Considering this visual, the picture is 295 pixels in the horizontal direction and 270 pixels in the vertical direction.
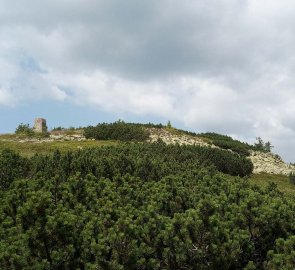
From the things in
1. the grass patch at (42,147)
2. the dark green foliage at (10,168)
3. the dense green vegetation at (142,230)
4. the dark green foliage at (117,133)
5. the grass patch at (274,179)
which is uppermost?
the dark green foliage at (117,133)

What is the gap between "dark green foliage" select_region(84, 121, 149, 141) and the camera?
34.3m

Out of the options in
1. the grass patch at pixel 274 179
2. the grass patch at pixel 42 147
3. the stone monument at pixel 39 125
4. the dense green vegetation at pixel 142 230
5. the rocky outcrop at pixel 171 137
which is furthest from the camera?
the stone monument at pixel 39 125

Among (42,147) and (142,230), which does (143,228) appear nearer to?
(142,230)

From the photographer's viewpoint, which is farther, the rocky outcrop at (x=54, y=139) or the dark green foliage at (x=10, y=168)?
the rocky outcrop at (x=54, y=139)

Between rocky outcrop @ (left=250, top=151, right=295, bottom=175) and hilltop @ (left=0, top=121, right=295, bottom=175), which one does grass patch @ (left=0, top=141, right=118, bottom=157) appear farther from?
rocky outcrop @ (left=250, top=151, right=295, bottom=175)

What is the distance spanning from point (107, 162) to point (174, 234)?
651cm

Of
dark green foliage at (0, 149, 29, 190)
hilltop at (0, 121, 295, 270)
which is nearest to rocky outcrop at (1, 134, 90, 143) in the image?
dark green foliage at (0, 149, 29, 190)

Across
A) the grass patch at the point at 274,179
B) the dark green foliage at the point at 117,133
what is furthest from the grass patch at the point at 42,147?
the grass patch at the point at 274,179

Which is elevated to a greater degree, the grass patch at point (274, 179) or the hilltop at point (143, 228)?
the grass patch at point (274, 179)

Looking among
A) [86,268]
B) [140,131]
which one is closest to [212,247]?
[86,268]

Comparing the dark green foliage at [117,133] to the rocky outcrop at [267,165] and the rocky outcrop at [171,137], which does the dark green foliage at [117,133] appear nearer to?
the rocky outcrop at [171,137]

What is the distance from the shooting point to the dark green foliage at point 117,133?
1351 inches

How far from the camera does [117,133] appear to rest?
34.5 meters

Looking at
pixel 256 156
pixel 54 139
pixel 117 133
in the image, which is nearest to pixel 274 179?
pixel 256 156
